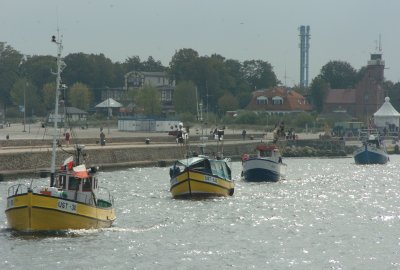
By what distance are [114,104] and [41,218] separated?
145305 mm

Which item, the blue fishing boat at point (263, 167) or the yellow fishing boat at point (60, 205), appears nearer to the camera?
the yellow fishing boat at point (60, 205)

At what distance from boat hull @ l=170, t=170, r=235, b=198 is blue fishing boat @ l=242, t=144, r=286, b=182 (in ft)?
51.2

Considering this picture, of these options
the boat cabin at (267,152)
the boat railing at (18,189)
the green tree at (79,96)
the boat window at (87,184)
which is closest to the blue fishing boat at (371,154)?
the boat cabin at (267,152)

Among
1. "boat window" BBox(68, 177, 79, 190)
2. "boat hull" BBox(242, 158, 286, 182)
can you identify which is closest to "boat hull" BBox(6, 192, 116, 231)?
"boat window" BBox(68, 177, 79, 190)

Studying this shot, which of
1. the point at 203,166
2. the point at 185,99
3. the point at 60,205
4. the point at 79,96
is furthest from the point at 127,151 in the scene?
the point at 79,96

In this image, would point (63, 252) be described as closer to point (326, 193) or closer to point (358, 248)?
point (358, 248)

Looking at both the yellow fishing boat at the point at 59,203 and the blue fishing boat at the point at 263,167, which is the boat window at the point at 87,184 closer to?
the yellow fishing boat at the point at 59,203

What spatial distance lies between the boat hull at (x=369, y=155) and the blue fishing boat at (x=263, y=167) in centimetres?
3627

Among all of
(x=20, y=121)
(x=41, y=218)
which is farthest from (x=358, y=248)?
(x=20, y=121)

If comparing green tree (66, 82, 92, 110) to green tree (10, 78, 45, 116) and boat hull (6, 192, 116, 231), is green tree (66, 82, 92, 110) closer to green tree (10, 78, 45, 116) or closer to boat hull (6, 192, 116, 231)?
green tree (10, 78, 45, 116)

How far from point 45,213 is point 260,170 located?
36284 mm

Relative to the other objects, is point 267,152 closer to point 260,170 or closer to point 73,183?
point 260,170

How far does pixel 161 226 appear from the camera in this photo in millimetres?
51375

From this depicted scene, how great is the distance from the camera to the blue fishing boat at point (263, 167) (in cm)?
7969
